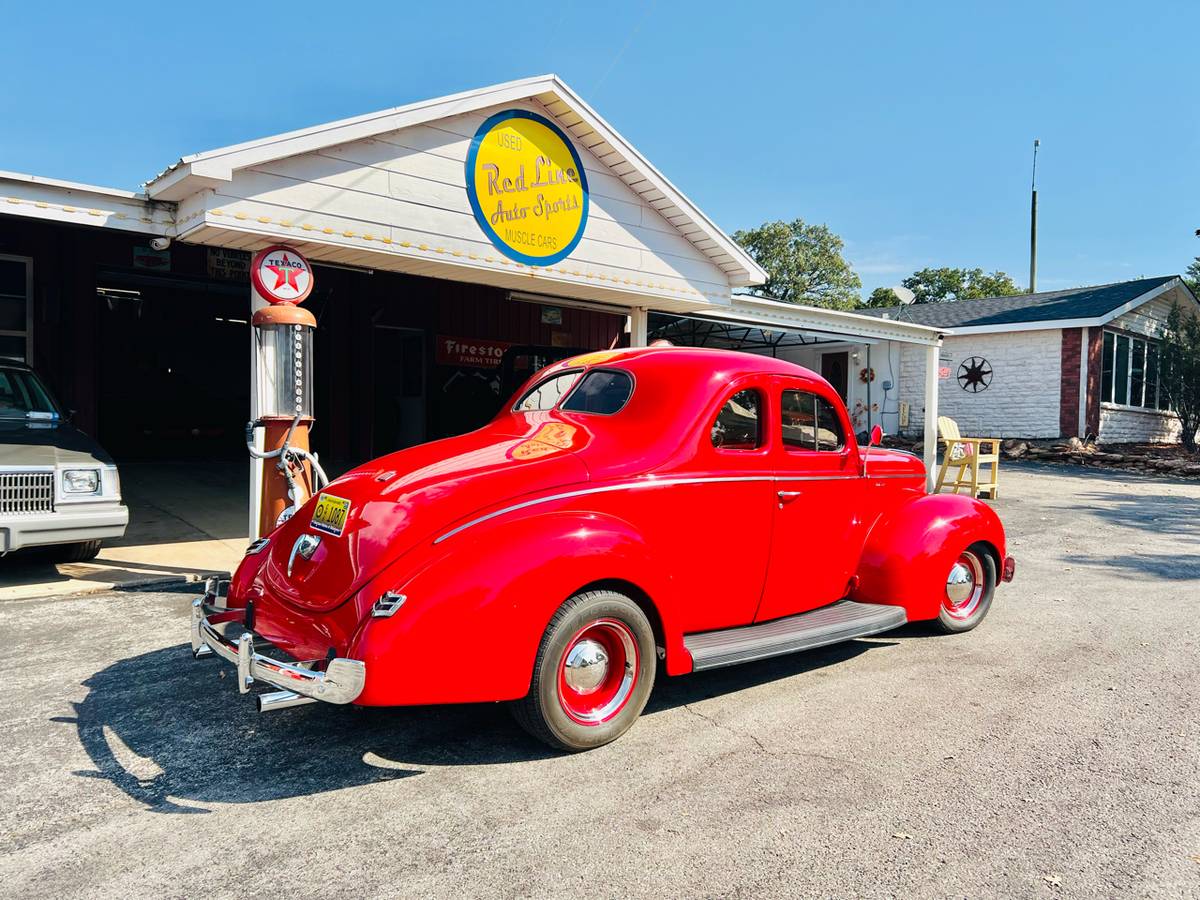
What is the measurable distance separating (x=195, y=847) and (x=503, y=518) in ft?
5.05

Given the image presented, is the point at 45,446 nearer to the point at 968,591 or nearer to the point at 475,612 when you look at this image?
the point at 475,612

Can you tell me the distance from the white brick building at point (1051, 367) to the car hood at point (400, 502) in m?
19.2

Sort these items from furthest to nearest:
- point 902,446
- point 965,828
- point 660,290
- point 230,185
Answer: point 902,446
point 660,290
point 230,185
point 965,828

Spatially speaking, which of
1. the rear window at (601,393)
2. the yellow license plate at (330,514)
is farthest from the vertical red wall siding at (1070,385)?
the yellow license plate at (330,514)

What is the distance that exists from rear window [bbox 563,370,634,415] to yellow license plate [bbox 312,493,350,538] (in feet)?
4.51

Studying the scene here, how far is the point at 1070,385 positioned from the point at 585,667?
1959cm

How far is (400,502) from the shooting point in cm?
324

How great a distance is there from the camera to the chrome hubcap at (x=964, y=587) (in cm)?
509

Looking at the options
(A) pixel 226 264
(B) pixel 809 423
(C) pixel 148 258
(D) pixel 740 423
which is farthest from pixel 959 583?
(C) pixel 148 258

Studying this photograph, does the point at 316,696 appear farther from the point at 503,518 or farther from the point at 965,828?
the point at 965,828

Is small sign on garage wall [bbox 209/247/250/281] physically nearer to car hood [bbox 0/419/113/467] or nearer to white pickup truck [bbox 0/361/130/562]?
car hood [bbox 0/419/113/467]

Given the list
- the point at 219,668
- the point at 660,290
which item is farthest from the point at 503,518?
the point at 660,290

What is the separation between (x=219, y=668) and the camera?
14.4ft

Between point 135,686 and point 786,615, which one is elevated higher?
point 786,615
